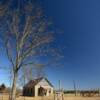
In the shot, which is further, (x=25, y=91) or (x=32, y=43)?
(x=25, y=91)

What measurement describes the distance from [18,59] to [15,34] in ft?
6.70

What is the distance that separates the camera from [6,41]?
16.5m

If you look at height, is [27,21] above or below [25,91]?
above

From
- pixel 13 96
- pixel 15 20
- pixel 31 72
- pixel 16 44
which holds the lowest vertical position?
pixel 13 96

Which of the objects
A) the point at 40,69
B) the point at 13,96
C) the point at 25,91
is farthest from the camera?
the point at 25,91

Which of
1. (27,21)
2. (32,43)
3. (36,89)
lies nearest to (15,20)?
(27,21)

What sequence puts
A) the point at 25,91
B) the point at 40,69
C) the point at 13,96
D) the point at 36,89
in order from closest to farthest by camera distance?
the point at 13,96, the point at 40,69, the point at 36,89, the point at 25,91

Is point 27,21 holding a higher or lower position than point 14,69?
higher

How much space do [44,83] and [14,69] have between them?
134 feet

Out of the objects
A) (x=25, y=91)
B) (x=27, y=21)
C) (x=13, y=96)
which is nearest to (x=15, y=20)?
(x=27, y=21)

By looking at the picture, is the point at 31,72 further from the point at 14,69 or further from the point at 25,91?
the point at 25,91

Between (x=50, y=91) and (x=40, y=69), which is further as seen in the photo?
(x=50, y=91)

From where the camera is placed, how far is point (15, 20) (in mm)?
16469

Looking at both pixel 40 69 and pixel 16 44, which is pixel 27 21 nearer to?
pixel 16 44
